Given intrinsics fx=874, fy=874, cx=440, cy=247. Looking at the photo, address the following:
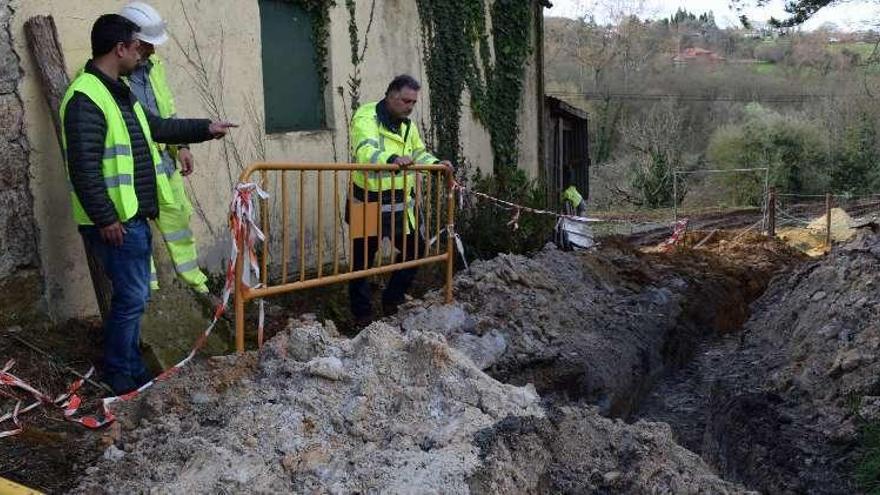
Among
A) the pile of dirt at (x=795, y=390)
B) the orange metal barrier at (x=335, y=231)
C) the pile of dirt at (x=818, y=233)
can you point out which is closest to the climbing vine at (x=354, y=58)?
the orange metal barrier at (x=335, y=231)

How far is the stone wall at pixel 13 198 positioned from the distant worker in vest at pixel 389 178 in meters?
2.08

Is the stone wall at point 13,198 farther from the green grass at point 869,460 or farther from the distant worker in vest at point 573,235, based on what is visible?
the distant worker in vest at point 573,235

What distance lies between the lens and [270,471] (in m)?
3.54

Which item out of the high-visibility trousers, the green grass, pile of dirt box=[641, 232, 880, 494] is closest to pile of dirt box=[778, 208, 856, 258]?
pile of dirt box=[641, 232, 880, 494]

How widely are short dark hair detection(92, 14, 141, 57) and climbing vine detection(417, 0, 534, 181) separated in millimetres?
5986

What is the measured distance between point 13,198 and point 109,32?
1.43 metres

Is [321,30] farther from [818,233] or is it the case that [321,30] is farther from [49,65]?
[818,233]

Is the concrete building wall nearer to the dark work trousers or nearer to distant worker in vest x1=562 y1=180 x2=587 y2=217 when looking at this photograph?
the dark work trousers

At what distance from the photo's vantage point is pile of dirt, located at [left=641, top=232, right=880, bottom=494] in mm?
5703

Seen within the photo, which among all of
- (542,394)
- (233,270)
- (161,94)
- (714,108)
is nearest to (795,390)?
(542,394)

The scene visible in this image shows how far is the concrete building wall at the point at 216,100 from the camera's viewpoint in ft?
18.3

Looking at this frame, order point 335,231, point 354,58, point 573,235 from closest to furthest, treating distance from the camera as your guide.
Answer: point 335,231, point 354,58, point 573,235

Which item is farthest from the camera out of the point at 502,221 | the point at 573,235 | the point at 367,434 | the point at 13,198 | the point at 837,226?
the point at 837,226

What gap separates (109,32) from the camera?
461 centimetres
